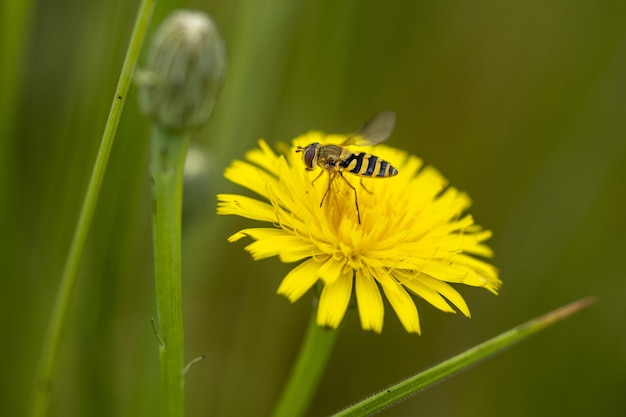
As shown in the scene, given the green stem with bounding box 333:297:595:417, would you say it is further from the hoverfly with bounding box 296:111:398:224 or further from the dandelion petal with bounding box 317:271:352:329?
the hoverfly with bounding box 296:111:398:224

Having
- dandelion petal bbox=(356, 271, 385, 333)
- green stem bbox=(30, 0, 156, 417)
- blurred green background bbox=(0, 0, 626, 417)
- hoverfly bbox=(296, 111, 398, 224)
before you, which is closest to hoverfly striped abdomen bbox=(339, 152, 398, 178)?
hoverfly bbox=(296, 111, 398, 224)

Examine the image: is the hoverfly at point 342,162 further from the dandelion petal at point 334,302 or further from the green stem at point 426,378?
the green stem at point 426,378

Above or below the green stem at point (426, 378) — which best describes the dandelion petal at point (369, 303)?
above

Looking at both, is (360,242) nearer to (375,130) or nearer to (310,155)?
(310,155)

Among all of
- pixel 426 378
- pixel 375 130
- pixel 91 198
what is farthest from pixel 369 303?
pixel 375 130

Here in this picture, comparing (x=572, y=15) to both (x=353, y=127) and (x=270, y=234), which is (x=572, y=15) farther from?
(x=270, y=234)

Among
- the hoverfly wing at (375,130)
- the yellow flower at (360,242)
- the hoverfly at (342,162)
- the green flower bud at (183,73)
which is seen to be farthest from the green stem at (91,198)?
the hoverfly wing at (375,130)
